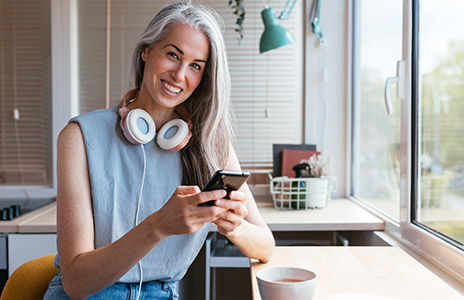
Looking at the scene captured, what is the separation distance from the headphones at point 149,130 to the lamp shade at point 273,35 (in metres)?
0.97

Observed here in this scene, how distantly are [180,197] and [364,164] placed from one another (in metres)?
1.62

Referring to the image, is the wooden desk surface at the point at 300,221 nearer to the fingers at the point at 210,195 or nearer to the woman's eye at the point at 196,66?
the woman's eye at the point at 196,66

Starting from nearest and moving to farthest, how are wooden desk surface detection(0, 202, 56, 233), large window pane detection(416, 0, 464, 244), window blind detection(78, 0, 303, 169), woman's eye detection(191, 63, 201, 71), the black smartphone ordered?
the black smartphone, woman's eye detection(191, 63, 201, 71), large window pane detection(416, 0, 464, 244), wooden desk surface detection(0, 202, 56, 233), window blind detection(78, 0, 303, 169)

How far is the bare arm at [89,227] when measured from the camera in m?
0.96

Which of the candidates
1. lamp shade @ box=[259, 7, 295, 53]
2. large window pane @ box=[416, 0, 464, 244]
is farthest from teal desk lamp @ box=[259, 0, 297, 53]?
large window pane @ box=[416, 0, 464, 244]

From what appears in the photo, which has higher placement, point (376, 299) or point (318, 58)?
point (318, 58)

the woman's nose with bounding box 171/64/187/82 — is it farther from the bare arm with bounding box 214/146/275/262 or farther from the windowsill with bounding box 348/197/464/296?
the windowsill with bounding box 348/197/464/296

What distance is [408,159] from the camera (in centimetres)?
169

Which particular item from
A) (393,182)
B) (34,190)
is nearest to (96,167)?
(393,182)

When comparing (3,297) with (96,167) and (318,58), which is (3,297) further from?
(318,58)

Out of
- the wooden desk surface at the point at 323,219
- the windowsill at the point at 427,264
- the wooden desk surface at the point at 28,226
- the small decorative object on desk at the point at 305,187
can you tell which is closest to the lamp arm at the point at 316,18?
the small decorative object on desk at the point at 305,187

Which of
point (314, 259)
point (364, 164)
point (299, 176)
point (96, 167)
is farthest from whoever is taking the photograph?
point (364, 164)

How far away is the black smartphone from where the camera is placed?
0.89 metres

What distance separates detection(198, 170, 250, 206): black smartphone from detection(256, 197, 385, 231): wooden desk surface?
0.92 m
